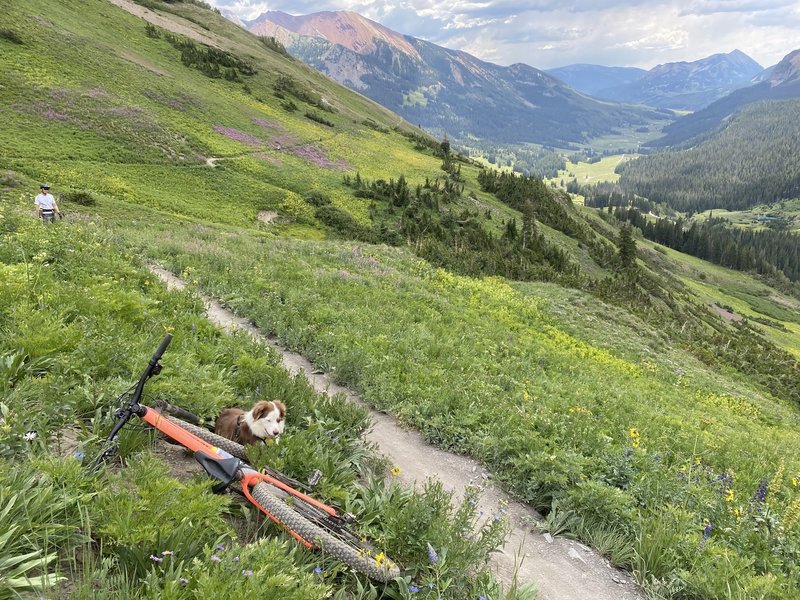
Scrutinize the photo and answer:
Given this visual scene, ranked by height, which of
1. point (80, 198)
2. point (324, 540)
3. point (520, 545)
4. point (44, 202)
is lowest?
point (80, 198)

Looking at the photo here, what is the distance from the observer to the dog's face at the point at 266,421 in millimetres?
5109

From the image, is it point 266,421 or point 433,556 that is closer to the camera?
point 433,556

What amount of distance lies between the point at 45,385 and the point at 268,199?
131 feet

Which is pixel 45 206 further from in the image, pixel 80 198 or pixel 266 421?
pixel 266 421

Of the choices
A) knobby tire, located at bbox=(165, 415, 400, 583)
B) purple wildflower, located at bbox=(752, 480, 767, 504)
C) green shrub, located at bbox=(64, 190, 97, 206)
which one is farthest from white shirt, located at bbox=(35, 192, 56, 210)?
purple wildflower, located at bbox=(752, 480, 767, 504)

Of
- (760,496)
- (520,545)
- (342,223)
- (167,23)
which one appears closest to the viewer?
(520,545)

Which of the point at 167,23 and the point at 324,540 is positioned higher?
the point at 167,23

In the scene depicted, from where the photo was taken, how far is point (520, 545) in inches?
197

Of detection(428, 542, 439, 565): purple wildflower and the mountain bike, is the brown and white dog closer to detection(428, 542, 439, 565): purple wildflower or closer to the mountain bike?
the mountain bike

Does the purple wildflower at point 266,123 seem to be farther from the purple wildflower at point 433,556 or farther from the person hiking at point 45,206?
the purple wildflower at point 433,556

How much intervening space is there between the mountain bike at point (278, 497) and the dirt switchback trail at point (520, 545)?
173 cm

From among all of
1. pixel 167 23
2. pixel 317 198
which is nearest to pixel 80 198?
pixel 317 198

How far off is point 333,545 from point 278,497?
647 mm

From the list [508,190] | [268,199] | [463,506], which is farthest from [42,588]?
[508,190]
